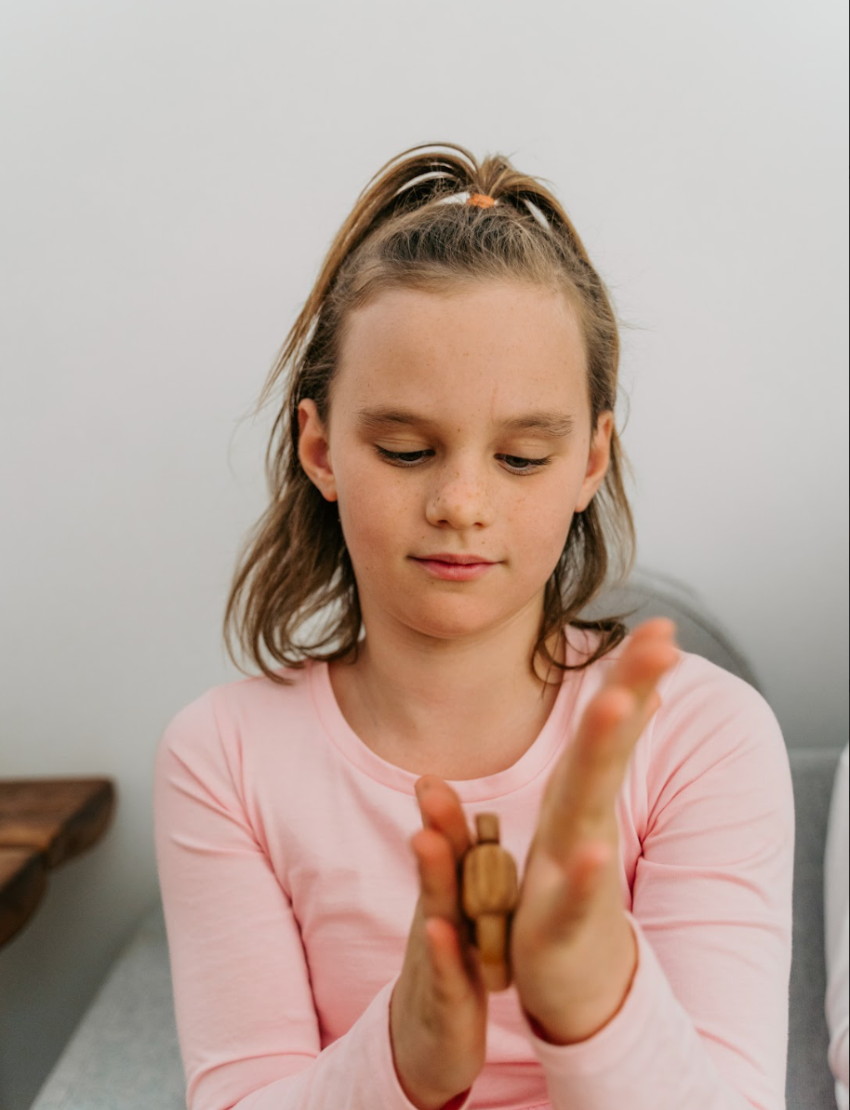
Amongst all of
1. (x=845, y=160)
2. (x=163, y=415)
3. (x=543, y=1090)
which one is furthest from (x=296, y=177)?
(x=543, y=1090)

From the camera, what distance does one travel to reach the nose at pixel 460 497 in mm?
650

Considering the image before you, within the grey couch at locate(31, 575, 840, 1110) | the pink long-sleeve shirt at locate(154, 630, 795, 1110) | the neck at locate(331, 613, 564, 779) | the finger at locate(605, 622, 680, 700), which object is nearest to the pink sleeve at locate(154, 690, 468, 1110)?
the pink long-sleeve shirt at locate(154, 630, 795, 1110)

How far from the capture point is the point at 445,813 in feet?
1.48

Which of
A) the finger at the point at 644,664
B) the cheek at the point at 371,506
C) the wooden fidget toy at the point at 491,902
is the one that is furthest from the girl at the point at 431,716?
the finger at the point at 644,664

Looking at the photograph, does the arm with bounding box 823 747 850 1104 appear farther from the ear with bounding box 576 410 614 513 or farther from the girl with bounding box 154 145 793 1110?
the ear with bounding box 576 410 614 513

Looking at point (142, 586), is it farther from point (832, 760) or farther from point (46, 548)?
point (832, 760)

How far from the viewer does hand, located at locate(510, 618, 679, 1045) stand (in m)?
0.41

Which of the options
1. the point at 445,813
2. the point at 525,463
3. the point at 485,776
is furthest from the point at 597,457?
the point at 445,813

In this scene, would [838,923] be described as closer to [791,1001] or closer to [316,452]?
[791,1001]

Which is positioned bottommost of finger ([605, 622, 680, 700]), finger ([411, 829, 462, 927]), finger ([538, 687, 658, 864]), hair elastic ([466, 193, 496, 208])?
finger ([411, 829, 462, 927])

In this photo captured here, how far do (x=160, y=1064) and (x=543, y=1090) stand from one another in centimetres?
38

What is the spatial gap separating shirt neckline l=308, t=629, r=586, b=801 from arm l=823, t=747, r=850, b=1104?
1.07 feet

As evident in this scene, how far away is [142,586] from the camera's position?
1.18 metres

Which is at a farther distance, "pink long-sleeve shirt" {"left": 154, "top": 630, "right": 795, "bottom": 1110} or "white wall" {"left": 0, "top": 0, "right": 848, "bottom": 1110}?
"white wall" {"left": 0, "top": 0, "right": 848, "bottom": 1110}
